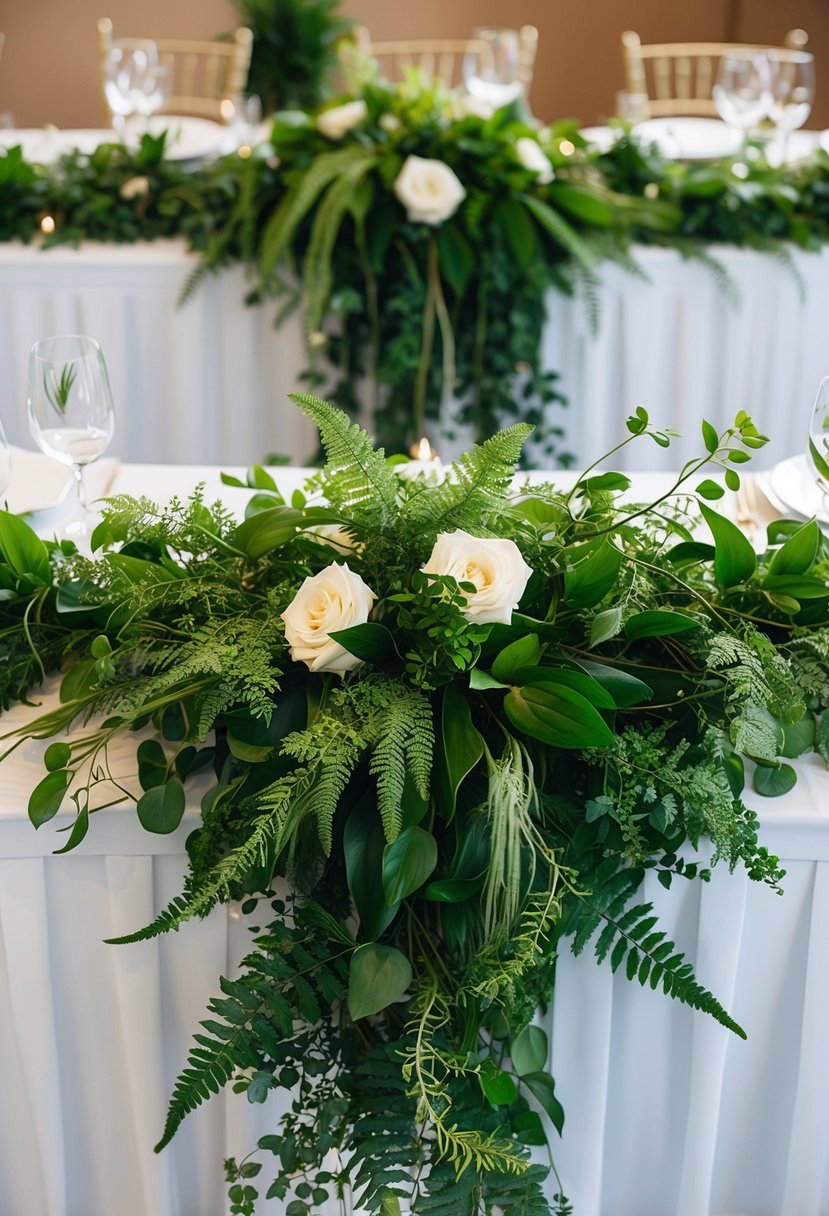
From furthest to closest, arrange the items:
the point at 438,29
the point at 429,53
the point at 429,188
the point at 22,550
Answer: the point at 438,29 → the point at 429,53 → the point at 429,188 → the point at 22,550

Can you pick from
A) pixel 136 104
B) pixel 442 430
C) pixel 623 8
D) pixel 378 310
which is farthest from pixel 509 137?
pixel 623 8

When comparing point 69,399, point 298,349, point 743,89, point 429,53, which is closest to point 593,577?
point 69,399

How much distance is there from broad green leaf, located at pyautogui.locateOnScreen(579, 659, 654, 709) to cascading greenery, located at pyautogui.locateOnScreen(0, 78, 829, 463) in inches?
57.9

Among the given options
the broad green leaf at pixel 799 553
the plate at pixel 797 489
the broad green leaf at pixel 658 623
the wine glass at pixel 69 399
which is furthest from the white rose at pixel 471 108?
the broad green leaf at pixel 658 623

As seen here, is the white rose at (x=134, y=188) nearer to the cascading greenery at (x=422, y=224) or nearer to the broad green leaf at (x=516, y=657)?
the cascading greenery at (x=422, y=224)

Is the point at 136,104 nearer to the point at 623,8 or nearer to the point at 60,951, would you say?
the point at 60,951

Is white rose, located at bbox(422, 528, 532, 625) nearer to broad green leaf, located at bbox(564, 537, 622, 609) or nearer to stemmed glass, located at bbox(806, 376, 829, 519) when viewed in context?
broad green leaf, located at bbox(564, 537, 622, 609)

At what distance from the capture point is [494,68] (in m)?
2.82

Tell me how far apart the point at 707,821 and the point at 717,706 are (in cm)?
11

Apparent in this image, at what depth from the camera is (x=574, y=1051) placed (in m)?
Result: 1.05

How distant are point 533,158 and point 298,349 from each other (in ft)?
1.90

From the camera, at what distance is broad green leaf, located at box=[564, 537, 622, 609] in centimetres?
94

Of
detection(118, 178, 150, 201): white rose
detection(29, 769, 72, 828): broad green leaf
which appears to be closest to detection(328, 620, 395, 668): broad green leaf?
detection(29, 769, 72, 828): broad green leaf

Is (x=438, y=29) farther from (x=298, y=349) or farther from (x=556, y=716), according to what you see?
(x=556, y=716)
